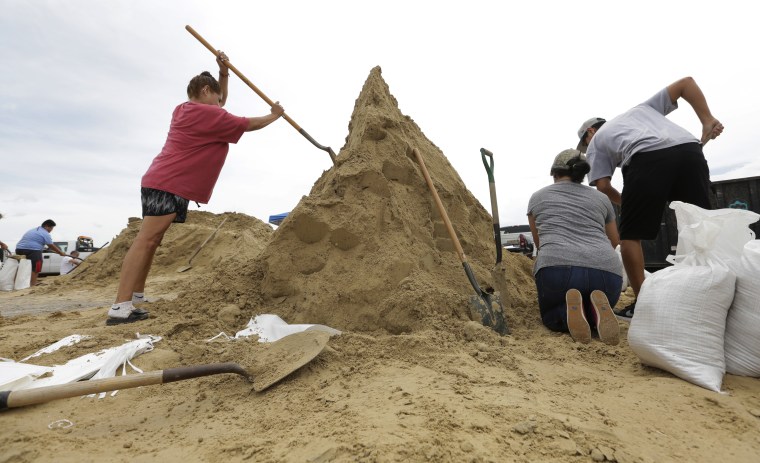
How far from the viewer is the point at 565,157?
120 inches

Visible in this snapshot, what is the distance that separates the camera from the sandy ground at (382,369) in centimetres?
130

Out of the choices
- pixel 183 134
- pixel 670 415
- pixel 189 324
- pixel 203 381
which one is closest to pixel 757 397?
pixel 670 415

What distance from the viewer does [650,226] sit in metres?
2.77

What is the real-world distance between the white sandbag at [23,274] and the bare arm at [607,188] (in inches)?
378

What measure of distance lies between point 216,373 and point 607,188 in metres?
2.93

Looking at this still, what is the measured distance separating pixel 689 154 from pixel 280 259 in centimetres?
273

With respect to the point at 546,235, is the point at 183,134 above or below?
above

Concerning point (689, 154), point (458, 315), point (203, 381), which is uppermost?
point (689, 154)

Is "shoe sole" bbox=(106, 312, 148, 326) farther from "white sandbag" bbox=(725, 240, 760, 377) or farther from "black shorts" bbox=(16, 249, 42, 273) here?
"black shorts" bbox=(16, 249, 42, 273)

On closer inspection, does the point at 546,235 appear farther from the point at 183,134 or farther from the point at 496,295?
the point at 183,134

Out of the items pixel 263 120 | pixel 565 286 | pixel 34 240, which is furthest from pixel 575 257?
pixel 34 240

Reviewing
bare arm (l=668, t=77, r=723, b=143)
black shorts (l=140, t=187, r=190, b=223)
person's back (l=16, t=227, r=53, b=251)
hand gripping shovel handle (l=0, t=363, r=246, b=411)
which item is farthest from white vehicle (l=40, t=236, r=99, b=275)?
bare arm (l=668, t=77, r=723, b=143)

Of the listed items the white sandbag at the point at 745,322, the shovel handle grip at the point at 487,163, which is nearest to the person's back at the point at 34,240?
the shovel handle grip at the point at 487,163

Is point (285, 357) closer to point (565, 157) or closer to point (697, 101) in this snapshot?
point (565, 157)
